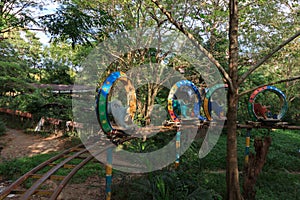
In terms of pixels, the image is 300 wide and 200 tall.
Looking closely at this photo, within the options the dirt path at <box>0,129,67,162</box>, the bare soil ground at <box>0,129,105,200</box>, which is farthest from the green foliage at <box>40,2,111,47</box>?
the dirt path at <box>0,129,67,162</box>

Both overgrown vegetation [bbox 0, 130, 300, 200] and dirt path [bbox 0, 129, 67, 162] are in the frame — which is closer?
overgrown vegetation [bbox 0, 130, 300, 200]

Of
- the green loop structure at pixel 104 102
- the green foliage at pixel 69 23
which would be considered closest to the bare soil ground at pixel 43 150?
the green loop structure at pixel 104 102

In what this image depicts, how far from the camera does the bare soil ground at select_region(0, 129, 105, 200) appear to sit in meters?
5.10

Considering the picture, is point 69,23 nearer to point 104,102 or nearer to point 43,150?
point 104,102

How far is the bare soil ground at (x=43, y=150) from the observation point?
5.10m

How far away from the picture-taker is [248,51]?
30.0 ft

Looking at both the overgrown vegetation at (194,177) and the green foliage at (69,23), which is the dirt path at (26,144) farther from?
the green foliage at (69,23)

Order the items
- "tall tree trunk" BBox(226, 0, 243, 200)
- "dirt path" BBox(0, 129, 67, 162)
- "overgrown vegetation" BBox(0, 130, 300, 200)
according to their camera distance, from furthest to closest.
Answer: "dirt path" BBox(0, 129, 67, 162)
"overgrown vegetation" BBox(0, 130, 300, 200)
"tall tree trunk" BBox(226, 0, 243, 200)

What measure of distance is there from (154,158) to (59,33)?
4.12 meters

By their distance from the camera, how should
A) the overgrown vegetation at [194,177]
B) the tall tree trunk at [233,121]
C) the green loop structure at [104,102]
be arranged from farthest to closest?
1. the overgrown vegetation at [194,177]
2. the tall tree trunk at [233,121]
3. the green loop structure at [104,102]

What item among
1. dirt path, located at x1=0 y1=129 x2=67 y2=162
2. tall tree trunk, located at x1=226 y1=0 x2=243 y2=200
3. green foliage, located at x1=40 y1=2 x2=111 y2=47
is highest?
green foliage, located at x1=40 y1=2 x2=111 y2=47

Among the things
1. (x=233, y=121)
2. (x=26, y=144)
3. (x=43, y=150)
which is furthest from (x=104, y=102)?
(x=26, y=144)

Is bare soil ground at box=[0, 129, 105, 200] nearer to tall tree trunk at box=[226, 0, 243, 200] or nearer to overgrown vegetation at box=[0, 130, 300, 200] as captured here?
overgrown vegetation at box=[0, 130, 300, 200]

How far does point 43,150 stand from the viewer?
844 cm
